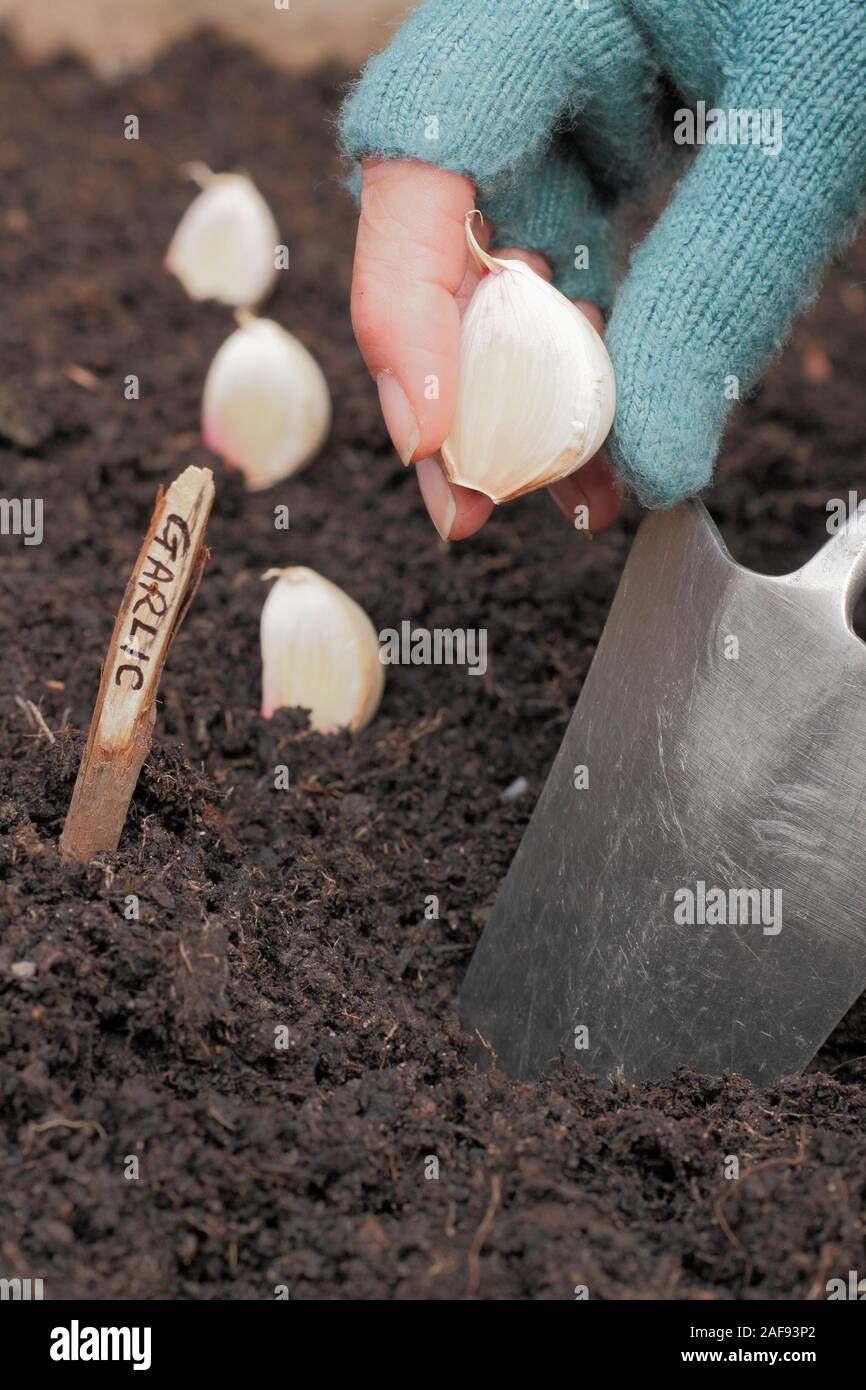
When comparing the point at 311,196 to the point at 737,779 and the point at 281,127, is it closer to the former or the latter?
the point at 281,127

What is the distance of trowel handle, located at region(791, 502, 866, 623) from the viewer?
1152mm

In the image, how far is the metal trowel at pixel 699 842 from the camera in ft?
3.75

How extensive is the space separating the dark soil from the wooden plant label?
57 millimetres

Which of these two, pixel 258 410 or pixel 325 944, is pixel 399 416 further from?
pixel 258 410

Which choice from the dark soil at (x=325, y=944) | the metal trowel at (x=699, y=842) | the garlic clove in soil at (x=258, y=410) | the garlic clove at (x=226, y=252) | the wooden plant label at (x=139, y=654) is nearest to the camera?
the dark soil at (x=325, y=944)

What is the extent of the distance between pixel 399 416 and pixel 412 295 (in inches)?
4.3

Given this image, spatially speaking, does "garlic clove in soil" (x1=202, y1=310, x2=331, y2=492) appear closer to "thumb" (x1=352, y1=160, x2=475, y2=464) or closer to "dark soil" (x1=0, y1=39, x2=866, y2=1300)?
"dark soil" (x1=0, y1=39, x2=866, y2=1300)

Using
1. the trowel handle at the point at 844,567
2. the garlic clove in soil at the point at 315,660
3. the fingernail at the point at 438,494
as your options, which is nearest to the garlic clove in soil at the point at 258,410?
the garlic clove in soil at the point at 315,660

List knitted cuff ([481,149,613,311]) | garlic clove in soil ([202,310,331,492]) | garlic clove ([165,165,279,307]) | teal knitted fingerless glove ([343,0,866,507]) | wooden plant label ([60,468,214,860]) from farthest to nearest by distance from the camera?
garlic clove ([165,165,279,307]) → garlic clove in soil ([202,310,331,492]) → knitted cuff ([481,149,613,311]) → teal knitted fingerless glove ([343,0,866,507]) → wooden plant label ([60,468,214,860])

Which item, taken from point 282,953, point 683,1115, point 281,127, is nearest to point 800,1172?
point 683,1115

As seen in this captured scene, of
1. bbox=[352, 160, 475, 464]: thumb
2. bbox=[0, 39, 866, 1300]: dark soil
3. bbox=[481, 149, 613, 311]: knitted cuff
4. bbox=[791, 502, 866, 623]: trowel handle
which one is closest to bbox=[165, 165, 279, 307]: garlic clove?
bbox=[0, 39, 866, 1300]: dark soil

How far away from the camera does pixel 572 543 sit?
72.8 inches

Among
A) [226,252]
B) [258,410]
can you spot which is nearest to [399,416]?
[258,410]

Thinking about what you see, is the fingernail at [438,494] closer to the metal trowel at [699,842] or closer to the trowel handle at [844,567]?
the metal trowel at [699,842]
